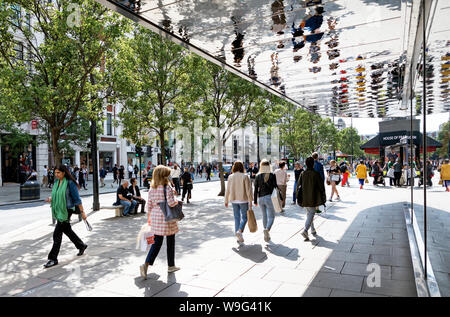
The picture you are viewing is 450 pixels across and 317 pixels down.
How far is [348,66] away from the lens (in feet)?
27.7

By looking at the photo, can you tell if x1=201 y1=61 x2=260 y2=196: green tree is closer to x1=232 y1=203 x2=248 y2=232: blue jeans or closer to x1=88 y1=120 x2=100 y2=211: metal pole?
x1=88 y1=120 x2=100 y2=211: metal pole

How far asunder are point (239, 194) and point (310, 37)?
11.4 feet

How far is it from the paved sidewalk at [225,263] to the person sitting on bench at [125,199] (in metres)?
1.76

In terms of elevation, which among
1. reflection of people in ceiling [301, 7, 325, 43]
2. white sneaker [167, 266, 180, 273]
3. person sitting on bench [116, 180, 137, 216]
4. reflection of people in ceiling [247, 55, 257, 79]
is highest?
reflection of people in ceiling [301, 7, 325, 43]

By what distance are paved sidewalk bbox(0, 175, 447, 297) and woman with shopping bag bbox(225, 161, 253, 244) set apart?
46 centimetres

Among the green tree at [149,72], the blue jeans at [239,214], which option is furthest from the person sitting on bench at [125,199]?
the blue jeans at [239,214]

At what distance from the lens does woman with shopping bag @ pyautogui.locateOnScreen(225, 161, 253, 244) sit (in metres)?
6.35

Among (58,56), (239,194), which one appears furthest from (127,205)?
(239,194)

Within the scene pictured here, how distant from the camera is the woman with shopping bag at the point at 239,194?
635 cm

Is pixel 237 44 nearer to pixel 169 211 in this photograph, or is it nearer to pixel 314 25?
pixel 314 25

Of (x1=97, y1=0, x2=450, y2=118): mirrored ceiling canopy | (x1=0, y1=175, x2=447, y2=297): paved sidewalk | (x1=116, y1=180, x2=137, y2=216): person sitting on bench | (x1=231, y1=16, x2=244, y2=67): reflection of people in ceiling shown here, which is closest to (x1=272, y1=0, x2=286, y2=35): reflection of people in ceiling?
(x1=97, y1=0, x2=450, y2=118): mirrored ceiling canopy

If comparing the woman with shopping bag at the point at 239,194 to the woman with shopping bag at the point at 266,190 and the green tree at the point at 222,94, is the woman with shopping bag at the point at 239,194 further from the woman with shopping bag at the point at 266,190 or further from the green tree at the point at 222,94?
A: the green tree at the point at 222,94

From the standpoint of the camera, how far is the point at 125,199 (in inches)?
410
